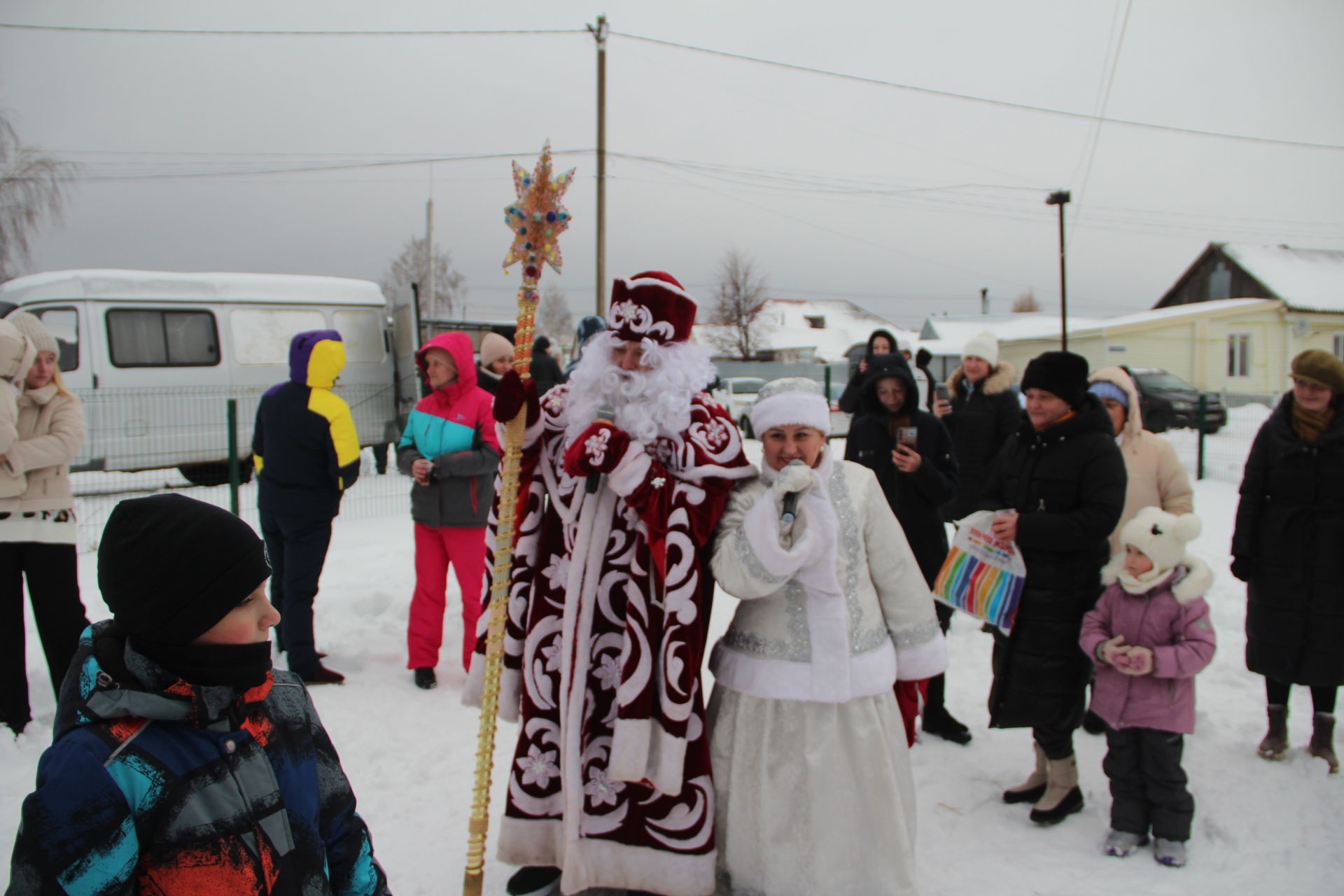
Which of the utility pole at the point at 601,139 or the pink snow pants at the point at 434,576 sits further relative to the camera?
the utility pole at the point at 601,139

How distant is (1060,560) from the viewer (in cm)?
323

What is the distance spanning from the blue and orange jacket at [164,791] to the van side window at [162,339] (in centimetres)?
1085

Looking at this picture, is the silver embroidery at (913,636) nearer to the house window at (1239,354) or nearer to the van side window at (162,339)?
the van side window at (162,339)

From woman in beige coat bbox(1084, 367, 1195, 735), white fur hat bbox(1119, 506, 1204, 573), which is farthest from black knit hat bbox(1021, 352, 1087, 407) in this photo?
woman in beige coat bbox(1084, 367, 1195, 735)

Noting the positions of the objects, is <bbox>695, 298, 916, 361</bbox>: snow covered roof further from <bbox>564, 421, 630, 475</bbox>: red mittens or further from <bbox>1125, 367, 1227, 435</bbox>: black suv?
<bbox>564, 421, 630, 475</bbox>: red mittens

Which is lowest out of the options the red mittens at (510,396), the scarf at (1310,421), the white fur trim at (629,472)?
the white fur trim at (629,472)

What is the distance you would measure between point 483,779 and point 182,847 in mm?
1362

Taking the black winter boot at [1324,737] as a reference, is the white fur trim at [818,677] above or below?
above

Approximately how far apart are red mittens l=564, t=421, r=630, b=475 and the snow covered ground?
150 cm

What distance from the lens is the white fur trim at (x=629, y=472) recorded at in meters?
2.46

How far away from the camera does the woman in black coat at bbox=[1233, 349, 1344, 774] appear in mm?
3586

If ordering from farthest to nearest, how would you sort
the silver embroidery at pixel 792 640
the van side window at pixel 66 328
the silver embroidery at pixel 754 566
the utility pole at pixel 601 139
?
the utility pole at pixel 601 139 < the van side window at pixel 66 328 < the silver embroidery at pixel 792 640 < the silver embroidery at pixel 754 566

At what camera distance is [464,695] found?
2.96 meters

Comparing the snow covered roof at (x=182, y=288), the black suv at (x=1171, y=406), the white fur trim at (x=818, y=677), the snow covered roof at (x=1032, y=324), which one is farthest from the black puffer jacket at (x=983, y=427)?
the snow covered roof at (x=1032, y=324)
